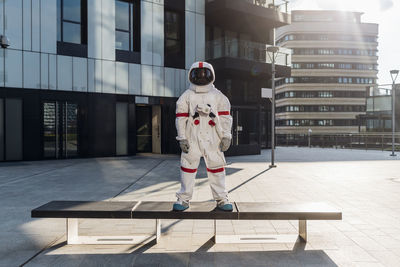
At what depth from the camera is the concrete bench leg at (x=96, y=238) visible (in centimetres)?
440

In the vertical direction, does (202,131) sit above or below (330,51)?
below

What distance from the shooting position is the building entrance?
15.9 metres

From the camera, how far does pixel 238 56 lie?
18.7 meters

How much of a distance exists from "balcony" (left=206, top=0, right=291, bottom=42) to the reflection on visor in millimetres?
15426

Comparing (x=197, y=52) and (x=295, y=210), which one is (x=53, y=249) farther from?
(x=197, y=52)

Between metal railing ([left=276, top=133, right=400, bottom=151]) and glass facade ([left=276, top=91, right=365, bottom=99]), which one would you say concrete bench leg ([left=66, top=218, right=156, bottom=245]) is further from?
glass facade ([left=276, top=91, right=365, bottom=99])

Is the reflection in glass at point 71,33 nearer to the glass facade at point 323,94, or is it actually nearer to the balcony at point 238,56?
the balcony at point 238,56

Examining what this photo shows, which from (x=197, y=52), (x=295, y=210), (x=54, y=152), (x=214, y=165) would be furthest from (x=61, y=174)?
(x=197, y=52)

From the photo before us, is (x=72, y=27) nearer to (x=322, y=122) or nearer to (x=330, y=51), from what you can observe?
(x=322, y=122)

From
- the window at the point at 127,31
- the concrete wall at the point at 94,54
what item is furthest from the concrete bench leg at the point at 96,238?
the window at the point at 127,31

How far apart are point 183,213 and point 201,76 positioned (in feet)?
6.08

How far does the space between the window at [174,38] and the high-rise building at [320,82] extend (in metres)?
51.8

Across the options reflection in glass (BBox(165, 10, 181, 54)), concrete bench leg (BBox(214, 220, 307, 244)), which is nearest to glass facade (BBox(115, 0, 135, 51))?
reflection in glass (BBox(165, 10, 181, 54))

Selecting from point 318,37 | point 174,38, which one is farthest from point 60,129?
point 318,37
